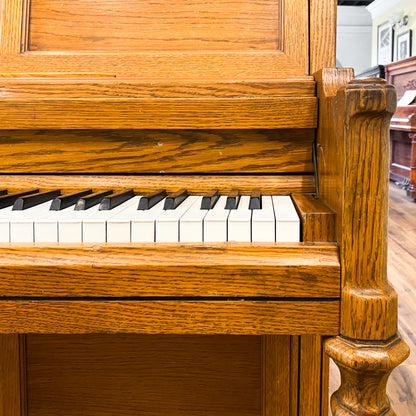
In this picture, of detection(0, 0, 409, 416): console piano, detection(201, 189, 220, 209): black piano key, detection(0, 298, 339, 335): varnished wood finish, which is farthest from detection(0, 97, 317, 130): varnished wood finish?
detection(0, 298, 339, 335): varnished wood finish

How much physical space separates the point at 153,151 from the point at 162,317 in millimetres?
366

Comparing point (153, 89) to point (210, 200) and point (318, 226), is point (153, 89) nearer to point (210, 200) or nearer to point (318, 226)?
point (210, 200)

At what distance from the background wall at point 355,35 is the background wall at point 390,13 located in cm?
25

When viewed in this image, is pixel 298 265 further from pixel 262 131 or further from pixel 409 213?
pixel 409 213

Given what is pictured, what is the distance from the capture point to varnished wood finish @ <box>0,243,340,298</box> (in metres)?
0.65

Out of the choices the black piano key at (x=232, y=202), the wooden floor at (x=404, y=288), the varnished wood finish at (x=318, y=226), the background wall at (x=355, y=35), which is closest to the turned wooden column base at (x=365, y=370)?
the varnished wood finish at (x=318, y=226)

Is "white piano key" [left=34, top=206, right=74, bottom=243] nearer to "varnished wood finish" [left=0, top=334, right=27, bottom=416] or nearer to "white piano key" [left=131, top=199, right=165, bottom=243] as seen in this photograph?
"white piano key" [left=131, top=199, right=165, bottom=243]

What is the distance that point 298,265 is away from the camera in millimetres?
644

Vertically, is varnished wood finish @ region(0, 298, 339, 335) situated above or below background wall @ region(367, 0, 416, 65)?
below

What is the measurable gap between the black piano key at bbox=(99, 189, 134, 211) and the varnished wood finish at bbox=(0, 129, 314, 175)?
0.09 m

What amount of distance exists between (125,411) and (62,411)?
154 mm

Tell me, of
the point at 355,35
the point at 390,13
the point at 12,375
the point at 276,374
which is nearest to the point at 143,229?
the point at 276,374

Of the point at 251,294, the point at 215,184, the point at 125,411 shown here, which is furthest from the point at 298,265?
the point at 125,411

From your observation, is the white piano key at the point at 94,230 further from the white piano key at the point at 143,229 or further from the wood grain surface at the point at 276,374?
the wood grain surface at the point at 276,374
